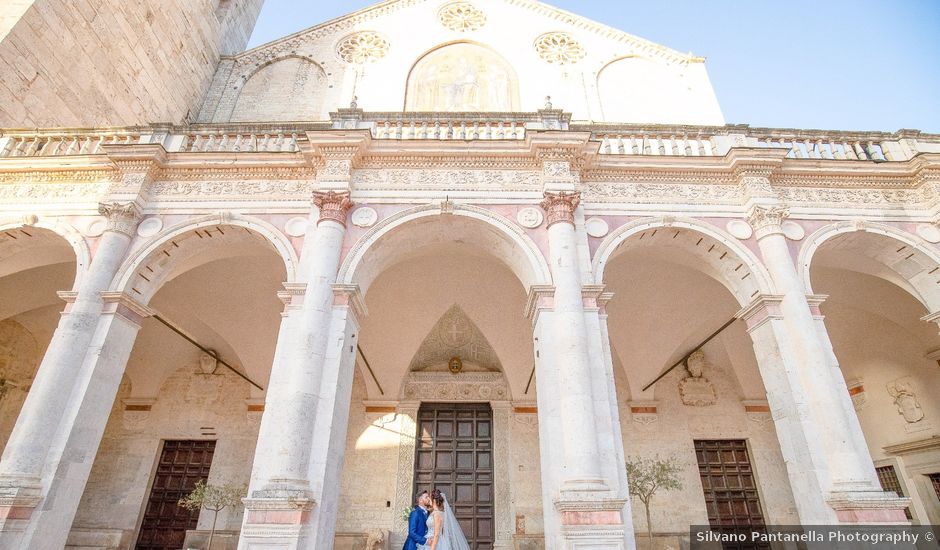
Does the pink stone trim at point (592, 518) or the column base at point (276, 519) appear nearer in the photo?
the column base at point (276, 519)

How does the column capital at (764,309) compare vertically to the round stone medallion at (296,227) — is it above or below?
below

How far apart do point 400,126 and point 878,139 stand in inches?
343

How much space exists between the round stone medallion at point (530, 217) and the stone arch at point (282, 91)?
7471mm

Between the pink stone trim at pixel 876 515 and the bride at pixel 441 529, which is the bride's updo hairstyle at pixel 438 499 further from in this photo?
the pink stone trim at pixel 876 515

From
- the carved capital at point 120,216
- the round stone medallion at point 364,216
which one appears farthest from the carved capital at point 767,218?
the carved capital at point 120,216

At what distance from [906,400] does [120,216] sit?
49.7 feet

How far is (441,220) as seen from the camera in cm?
834

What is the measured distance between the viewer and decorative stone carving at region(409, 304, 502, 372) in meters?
11.1

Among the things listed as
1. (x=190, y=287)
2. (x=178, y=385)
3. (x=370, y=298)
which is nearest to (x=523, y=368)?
(x=370, y=298)

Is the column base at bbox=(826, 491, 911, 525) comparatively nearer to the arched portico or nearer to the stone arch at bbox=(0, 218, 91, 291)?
the arched portico

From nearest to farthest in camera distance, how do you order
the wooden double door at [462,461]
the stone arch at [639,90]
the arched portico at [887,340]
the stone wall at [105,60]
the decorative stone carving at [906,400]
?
the arched portico at [887,340] → the stone wall at [105,60] → the wooden double door at [462,461] → the decorative stone carving at [906,400] → the stone arch at [639,90]

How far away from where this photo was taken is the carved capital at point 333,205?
7.89 metres

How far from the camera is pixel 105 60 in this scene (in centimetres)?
1154

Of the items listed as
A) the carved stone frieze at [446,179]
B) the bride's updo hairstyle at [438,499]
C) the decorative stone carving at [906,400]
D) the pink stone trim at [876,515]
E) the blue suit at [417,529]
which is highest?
the carved stone frieze at [446,179]
